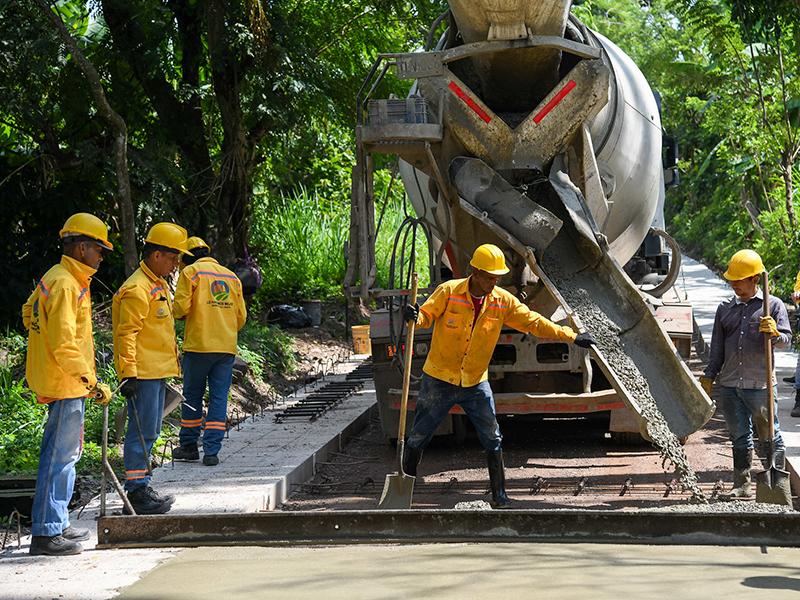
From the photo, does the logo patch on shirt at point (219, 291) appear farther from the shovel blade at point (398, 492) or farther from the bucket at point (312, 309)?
the bucket at point (312, 309)

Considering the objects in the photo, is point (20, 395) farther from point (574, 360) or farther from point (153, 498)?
point (574, 360)

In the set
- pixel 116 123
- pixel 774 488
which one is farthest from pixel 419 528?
pixel 116 123

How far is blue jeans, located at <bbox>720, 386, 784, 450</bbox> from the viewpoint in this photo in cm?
764

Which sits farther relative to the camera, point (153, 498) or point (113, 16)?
point (113, 16)

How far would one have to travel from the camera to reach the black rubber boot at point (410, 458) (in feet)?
25.0

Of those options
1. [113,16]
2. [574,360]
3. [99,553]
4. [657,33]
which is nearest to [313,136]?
[113,16]

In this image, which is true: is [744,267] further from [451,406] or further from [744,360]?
[451,406]

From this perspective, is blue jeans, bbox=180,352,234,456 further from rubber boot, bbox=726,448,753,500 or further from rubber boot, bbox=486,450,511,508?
rubber boot, bbox=726,448,753,500

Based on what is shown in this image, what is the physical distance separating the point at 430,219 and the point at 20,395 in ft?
12.2

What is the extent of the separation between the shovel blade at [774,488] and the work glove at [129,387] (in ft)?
12.4

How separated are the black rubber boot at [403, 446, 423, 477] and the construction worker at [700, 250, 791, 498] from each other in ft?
6.66

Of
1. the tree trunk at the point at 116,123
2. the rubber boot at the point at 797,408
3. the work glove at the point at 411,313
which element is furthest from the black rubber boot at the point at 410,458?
the tree trunk at the point at 116,123

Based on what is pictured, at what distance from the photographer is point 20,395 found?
976 cm

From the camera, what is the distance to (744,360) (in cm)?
763
